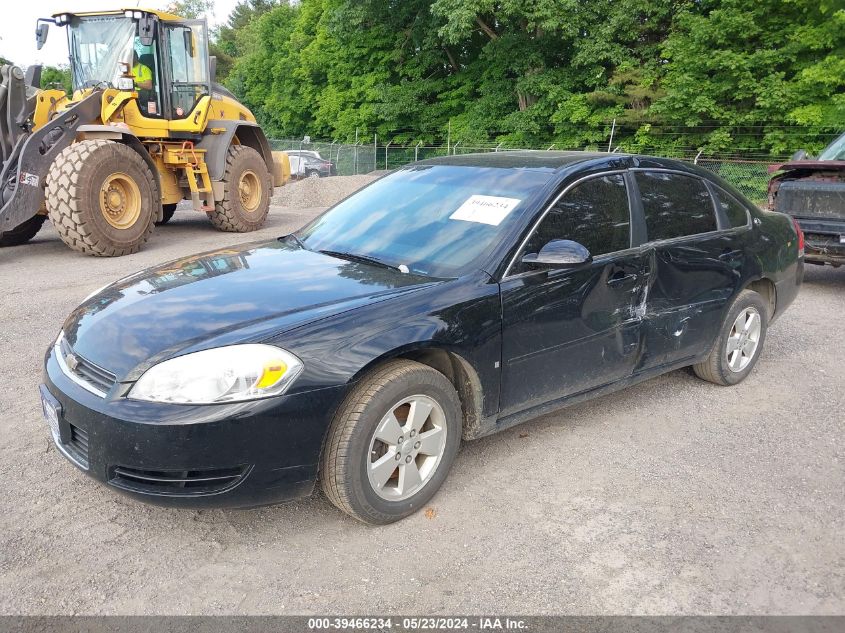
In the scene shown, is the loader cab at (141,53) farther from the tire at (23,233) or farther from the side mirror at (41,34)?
the tire at (23,233)

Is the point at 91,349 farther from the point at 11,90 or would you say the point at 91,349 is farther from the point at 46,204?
the point at 11,90

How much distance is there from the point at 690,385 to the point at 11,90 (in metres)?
9.41

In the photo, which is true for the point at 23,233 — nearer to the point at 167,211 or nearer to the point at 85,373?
the point at 167,211

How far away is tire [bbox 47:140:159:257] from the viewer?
27.7ft

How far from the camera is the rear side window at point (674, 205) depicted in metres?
4.15

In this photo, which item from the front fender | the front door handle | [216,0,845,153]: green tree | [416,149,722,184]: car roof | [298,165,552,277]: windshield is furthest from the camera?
[216,0,845,153]: green tree

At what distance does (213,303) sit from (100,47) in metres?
9.04

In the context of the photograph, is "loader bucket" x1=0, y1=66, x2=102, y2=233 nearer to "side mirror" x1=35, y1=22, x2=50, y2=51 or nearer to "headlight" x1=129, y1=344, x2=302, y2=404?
"side mirror" x1=35, y1=22, x2=50, y2=51

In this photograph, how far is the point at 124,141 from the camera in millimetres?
9508

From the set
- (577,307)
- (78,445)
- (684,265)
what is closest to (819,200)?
(684,265)

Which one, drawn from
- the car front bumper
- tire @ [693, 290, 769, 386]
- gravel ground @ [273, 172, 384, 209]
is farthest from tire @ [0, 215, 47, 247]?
tire @ [693, 290, 769, 386]

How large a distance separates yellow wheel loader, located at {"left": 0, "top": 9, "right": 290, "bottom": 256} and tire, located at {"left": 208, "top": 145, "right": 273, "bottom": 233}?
0.02m

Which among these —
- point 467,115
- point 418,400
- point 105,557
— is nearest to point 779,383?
point 418,400

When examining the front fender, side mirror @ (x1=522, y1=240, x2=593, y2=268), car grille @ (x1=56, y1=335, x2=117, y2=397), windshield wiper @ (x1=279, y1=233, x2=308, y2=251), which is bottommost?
car grille @ (x1=56, y1=335, x2=117, y2=397)
